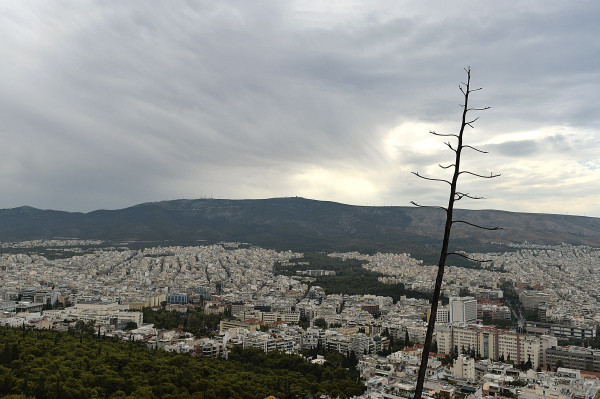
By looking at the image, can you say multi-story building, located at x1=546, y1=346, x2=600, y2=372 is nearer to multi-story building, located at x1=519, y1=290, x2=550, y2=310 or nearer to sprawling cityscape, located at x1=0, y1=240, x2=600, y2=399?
sprawling cityscape, located at x1=0, y1=240, x2=600, y2=399

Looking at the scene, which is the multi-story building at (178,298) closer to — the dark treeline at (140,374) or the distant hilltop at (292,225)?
the dark treeline at (140,374)

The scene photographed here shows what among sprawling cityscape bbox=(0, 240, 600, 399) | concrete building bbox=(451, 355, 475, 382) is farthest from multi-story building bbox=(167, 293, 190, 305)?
concrete building bbox=(451, 355, 475, 382)

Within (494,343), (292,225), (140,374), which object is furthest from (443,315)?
(292,225)

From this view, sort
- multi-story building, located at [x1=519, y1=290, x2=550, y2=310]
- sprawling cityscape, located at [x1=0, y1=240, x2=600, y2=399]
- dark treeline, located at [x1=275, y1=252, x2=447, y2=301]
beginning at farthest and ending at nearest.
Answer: dark treeline, located at [x1=275, y1=252, x2=447, y2=301], multi-story building, located at [x1=519, y1=290, x2=550, y2=310], sprawling cityscape, located at [x1=0, y1=240, x2=600, y2=399]

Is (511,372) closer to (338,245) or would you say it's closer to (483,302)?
(483,302)

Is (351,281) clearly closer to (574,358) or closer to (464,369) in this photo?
(574,358)

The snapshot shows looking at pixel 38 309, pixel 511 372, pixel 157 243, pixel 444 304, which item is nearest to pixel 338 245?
pixel 157 243
